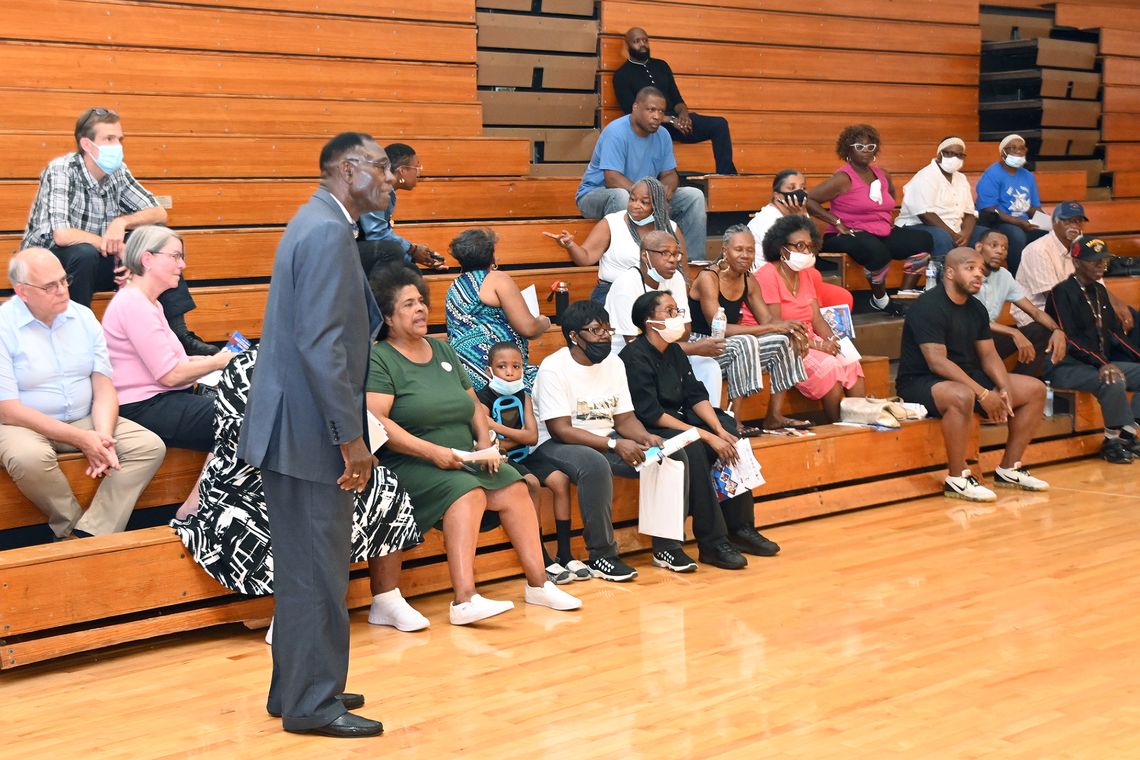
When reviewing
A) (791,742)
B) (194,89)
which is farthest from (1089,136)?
(791,742)

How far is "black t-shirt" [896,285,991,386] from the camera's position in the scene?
19.9 ft

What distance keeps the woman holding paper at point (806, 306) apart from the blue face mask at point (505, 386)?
165cm

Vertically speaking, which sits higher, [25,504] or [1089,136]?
[1089,136]

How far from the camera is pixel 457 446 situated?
4.37 metres

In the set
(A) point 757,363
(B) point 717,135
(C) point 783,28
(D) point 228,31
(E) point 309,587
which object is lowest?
(E) point 309,587

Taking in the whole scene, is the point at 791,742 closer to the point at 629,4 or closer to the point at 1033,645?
the point at 1033,645

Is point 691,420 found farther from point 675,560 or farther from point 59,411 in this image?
point 59,411

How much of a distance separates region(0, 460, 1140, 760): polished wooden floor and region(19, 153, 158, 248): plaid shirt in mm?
1665

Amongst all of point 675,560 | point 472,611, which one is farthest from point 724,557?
point 472,611

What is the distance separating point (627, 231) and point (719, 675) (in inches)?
113

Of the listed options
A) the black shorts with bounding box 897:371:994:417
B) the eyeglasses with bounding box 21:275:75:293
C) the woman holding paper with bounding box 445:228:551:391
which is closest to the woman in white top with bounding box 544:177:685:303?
the woman holding paper with bounding box 445:228:551:391

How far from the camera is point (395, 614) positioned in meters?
4.11

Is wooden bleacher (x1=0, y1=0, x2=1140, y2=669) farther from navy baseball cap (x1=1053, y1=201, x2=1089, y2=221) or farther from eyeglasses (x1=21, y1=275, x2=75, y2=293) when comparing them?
navy baseball cap (x1=1053, y1=201, x2=1089, y2=221)

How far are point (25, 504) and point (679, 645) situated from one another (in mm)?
2008
